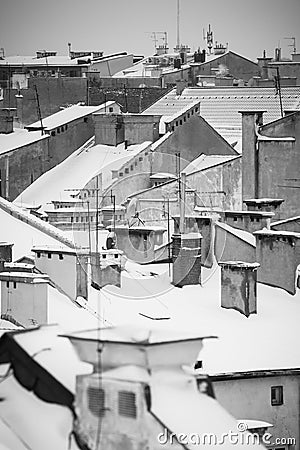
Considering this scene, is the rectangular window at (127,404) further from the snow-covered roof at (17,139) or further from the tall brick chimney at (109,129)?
the tall brick chimney at (109,129)

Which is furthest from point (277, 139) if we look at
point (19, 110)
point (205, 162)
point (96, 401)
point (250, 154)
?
point (96, 401)

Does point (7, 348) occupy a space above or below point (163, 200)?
above

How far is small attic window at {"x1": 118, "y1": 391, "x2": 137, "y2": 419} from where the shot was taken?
13.0ft

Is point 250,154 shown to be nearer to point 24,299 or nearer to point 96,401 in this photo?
point 24,299

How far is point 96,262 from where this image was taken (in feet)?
36.3

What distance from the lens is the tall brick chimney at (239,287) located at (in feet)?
35.7

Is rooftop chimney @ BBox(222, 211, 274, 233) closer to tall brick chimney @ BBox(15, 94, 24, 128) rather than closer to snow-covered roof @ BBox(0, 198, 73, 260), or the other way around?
snow-covered roof @ BBox(0, 198, 73, 260)

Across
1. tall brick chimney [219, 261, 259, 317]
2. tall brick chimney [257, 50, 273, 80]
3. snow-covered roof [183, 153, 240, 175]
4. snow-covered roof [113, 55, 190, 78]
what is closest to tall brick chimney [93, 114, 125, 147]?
snow-covered roof [183, 153, 240, 175]

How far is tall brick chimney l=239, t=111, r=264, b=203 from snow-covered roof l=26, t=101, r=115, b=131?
3.55 m

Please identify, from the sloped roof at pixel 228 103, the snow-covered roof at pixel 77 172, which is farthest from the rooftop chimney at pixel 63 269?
the sloped roof at pixel 228 103

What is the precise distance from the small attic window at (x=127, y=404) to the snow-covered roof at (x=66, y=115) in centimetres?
1604

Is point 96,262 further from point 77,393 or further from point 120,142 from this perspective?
point 120,142

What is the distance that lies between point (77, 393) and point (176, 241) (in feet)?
26.7

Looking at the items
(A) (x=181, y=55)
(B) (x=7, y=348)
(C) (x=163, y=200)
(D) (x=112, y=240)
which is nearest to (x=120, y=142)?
(C) (x=163, y=200)
